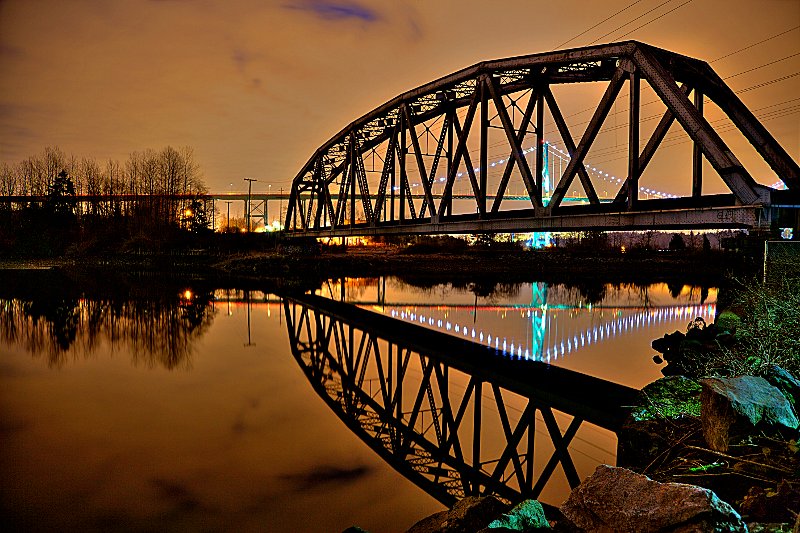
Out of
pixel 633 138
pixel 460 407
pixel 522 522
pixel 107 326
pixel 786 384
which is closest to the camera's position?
pixel 522 522

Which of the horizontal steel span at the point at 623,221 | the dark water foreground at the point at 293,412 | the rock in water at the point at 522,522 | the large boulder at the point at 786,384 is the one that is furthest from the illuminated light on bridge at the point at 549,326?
the rock in water at the point at 522,522

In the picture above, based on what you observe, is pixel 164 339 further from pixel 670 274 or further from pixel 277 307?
pixel 670 274

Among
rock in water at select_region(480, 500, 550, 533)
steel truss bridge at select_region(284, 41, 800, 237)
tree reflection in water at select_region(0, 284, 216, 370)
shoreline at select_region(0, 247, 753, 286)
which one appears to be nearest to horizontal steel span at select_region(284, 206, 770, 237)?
steel truss bridge at select_region(284, 41, 800, 237)

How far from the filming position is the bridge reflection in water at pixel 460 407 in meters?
9.68

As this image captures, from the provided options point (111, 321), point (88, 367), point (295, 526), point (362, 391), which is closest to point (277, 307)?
point (111, 321)

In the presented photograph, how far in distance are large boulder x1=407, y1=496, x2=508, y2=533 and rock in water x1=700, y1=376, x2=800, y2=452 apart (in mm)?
2530

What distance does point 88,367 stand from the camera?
56.8 feet

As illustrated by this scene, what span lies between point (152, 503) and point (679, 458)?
6.55m

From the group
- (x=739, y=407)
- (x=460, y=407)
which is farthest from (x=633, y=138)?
(x=739, y=407)

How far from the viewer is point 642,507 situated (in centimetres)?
509

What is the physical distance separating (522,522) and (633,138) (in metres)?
13.9

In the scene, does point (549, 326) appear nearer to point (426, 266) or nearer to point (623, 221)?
point (623, 221)

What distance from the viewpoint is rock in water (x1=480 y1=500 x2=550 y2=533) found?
5.57m

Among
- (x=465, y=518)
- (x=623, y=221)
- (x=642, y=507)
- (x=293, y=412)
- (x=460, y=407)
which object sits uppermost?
(x=623, y=221)
